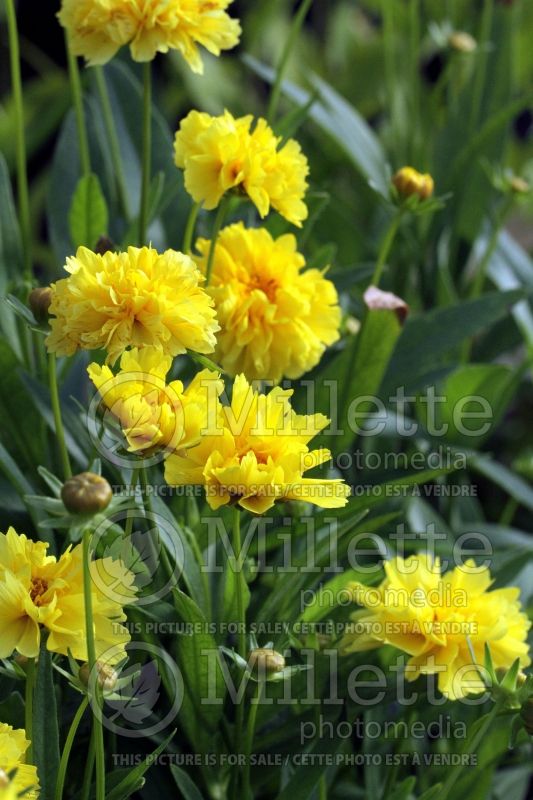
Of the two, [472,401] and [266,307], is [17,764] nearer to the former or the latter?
[266,307]

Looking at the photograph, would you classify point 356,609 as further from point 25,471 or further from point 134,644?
point 25,471

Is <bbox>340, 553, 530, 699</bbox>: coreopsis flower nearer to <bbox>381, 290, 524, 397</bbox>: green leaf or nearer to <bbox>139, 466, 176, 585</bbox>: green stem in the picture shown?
<bbox>139, 466, 176, 585</bbox>: green stem

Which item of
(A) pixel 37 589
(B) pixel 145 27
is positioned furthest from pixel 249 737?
(B) pixel 145 27

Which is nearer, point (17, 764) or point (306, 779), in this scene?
point (17, 764)

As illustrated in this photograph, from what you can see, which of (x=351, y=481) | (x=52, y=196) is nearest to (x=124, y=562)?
(x=351, y=481)

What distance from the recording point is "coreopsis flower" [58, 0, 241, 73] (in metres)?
0.63

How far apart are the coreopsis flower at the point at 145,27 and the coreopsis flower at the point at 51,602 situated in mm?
283

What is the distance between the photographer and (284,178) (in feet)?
2.06

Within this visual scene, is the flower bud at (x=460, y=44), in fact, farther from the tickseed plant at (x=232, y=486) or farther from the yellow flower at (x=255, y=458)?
the yellow flower at (x=255, y=458)

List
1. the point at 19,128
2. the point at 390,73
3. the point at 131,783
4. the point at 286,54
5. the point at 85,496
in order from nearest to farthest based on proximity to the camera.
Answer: the point at 85,496
the point at 131,783
the point at 19,128
the point at 286,54
the point at 390,73

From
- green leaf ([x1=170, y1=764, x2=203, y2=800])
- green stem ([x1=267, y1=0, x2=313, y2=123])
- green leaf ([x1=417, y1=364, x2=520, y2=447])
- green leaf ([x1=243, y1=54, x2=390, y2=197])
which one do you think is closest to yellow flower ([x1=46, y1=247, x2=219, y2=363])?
green leaf ([x1=170, y1=764, x2=203, y2=800])

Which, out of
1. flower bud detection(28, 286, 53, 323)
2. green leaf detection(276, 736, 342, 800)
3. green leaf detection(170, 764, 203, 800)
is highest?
flower bud detection(28, 286, 53, 323)

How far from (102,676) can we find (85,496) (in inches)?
4.0

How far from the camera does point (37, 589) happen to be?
0.51 meters
